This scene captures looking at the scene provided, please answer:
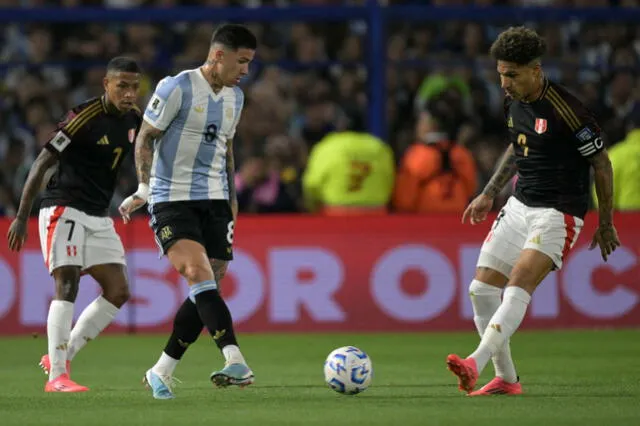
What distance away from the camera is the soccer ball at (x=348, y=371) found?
8930 mm

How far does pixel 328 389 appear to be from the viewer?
9680mm

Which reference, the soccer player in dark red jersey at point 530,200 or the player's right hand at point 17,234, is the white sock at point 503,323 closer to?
the soccer player in dark red jersey at point 530,200

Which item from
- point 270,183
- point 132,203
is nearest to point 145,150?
point 132,203

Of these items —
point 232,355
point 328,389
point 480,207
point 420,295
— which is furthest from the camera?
point 420,295

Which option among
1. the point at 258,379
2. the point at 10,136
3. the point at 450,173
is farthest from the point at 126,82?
the point at 10,136

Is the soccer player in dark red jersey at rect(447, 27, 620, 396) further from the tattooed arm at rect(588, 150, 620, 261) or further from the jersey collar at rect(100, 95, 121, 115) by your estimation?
the jersey collar at rect(100, 95, 121, 115)

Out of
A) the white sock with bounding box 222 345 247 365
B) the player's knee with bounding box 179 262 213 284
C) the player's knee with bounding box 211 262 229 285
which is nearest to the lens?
the white sock with bounding box 222 345 247 365

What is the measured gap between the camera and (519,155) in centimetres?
922

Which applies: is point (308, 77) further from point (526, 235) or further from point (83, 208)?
point (526, 235)

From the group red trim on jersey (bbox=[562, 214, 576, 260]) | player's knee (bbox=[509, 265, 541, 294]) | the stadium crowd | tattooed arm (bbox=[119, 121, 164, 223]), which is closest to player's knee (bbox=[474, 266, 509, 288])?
player's knee (bbox=[509, 265, 541, 294])

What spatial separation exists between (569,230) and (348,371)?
161 centimetres

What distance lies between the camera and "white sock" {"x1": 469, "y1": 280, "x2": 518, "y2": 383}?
9.11m

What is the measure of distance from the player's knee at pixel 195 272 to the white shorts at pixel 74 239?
1554 mm

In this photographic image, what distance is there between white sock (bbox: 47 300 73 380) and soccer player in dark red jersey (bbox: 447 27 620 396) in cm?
276
